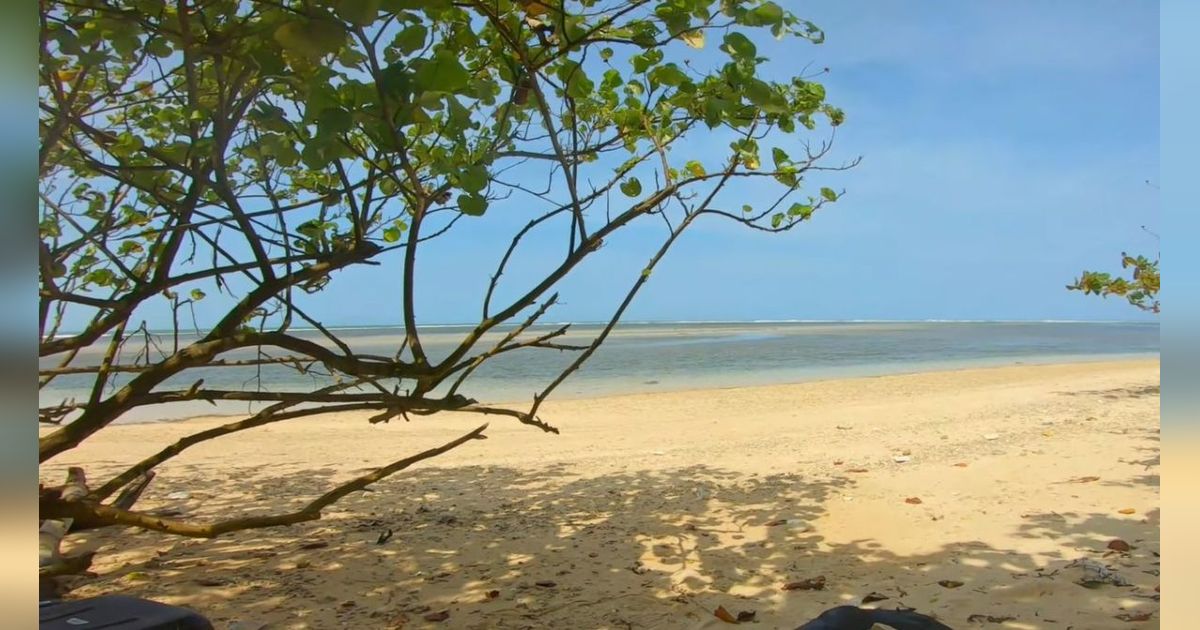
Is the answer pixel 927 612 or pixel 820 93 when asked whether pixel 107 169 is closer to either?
pixel 820 93

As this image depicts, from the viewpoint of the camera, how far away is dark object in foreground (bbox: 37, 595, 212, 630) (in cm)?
189

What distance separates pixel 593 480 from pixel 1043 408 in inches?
238

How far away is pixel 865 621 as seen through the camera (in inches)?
83.8

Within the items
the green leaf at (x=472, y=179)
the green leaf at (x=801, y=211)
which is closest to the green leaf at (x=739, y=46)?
the green leaf at (x=472, y=179)

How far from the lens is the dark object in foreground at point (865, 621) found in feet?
6.88

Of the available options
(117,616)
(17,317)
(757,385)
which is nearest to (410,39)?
(17,317)

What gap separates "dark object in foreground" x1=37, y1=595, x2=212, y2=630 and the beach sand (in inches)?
29.6

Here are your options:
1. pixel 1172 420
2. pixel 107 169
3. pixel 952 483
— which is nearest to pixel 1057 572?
pixel 952 483

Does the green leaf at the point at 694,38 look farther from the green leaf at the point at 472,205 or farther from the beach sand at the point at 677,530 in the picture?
the beach sand at the point at 677,530

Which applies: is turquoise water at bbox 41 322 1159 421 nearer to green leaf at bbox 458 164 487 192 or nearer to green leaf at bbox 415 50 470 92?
green leaf at bbox 458 164 487 192

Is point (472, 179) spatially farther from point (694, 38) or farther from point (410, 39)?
point (694, 38)

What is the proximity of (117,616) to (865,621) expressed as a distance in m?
2.03

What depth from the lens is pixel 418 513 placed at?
4.75 m

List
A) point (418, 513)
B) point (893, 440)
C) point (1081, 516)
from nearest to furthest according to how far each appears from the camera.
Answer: point (1081, 516)
point (418, 513)
point (893, 440)
